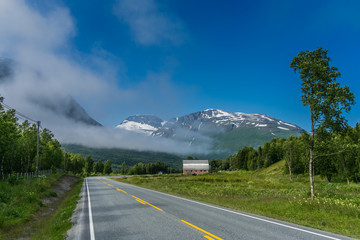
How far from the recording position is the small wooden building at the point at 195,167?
13888 centimetres

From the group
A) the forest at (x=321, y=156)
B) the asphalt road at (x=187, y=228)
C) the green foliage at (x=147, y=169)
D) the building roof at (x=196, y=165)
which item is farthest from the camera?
the green foliage at (x=147, y=169)

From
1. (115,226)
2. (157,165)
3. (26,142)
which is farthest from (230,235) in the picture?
(157,165)

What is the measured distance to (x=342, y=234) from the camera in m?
9.12

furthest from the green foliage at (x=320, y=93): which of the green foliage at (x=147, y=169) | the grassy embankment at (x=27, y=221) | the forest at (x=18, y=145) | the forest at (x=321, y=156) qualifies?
the green foliage at (x=147, y=169)

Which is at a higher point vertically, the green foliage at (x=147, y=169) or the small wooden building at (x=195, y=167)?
the small wooden building at (x=195, y=167)

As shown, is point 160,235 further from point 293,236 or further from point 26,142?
point 26,142

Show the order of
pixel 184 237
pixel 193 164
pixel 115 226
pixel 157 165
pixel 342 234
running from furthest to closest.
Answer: pixel 157 165, pixel 193 164, pixel 115 226, pixel 342 234, pixel 184 237


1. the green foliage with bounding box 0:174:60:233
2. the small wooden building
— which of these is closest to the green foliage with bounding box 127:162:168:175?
the small wooden building

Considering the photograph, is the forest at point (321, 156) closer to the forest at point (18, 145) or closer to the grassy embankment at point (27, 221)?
the grassy embankment at point (27, 221)

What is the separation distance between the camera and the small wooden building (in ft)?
456

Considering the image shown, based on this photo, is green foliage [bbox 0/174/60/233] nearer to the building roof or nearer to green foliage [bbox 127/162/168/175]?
the building roof

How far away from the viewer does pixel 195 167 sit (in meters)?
142

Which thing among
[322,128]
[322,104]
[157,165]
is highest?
[322,104]

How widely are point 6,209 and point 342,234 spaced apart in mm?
18769
